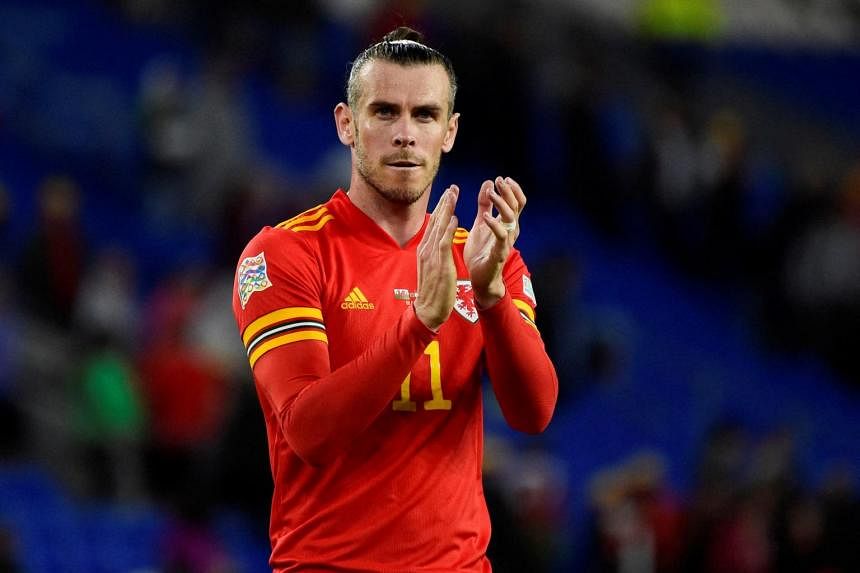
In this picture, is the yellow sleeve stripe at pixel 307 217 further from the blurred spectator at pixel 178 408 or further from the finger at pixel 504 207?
the blurred spectator at pixel 178 408

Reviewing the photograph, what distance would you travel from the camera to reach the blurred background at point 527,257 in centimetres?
903

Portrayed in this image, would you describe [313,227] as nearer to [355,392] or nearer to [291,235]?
[291,235]

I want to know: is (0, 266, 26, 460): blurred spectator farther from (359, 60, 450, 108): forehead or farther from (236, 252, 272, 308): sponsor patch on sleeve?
(359, 60, 450, 108): forehead

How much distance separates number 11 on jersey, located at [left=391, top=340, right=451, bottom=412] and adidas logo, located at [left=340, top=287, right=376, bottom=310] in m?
0.20

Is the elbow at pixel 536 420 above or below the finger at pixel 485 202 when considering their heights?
below

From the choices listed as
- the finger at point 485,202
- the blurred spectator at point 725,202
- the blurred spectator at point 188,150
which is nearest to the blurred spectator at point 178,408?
the blurred spectator at point 188,150

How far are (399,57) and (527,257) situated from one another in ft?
24.9

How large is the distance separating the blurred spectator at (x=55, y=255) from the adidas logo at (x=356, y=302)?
636 centimetres

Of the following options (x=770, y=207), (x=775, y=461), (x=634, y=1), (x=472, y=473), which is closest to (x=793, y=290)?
(x=770, y=207)

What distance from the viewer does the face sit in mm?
3891

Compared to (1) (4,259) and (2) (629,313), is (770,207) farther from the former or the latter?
(1) (4,259)

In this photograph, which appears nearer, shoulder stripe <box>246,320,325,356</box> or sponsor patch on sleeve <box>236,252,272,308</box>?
shoulder stripe <box>246,320,325,356</box>

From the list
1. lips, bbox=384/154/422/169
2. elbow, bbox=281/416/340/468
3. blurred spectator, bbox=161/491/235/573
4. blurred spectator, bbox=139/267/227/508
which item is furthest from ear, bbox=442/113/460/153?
blurred spectator, bbox=139/267/227/508

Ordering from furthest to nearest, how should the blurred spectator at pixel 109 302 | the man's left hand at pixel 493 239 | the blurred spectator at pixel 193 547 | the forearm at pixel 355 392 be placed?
the blurred spectator at pixel 109 302 → the blurred spectator at pixel 193 547 → the man's left hand at pixel 493 239 → the forearm at pixel 355 392
